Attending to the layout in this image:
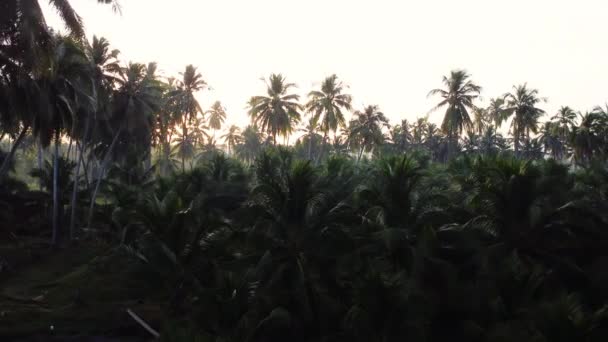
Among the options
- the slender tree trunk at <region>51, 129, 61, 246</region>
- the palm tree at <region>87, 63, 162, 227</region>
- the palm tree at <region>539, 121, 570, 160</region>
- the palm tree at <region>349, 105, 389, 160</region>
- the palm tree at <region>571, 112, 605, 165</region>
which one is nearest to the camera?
the slender tree trunk at <region>51, 129, 61, 246</region>

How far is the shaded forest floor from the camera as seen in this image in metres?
19.2

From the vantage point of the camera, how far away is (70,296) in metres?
23.8

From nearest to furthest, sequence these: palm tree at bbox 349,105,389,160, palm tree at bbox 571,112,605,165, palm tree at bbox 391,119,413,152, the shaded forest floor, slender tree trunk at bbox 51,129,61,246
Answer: the shaded forest floor < slender tree trunk at bbox 51,129,61,246 < palm tree at bbox 571,112,605,165 < palm tree at bbox 349,105,389,160 < palm tree at bbox 391,119,413,152

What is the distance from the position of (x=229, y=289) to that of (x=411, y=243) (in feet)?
23.2

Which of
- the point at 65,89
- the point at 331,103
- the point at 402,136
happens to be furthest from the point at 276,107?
the point at 402,136

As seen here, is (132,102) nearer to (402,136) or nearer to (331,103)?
(331,103)

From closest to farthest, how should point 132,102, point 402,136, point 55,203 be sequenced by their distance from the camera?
point 55,203
point 132,102
point 402,136

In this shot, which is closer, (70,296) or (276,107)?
(70,296)

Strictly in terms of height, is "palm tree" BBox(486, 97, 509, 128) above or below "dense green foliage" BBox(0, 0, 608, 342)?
above

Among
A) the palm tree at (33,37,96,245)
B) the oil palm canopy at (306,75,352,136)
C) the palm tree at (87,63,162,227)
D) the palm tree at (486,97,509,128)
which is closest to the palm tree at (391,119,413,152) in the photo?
the palm tree at (486,97,509,128)

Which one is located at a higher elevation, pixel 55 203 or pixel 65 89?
pixel 65 89

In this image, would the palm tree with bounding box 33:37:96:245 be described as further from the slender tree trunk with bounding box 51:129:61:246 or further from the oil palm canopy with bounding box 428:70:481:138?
the oil palm canopy with bounding box 428:70:481:138

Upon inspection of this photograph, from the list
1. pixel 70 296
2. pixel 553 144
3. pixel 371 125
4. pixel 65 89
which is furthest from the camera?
pixel 553 144

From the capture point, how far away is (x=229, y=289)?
17.3 m
